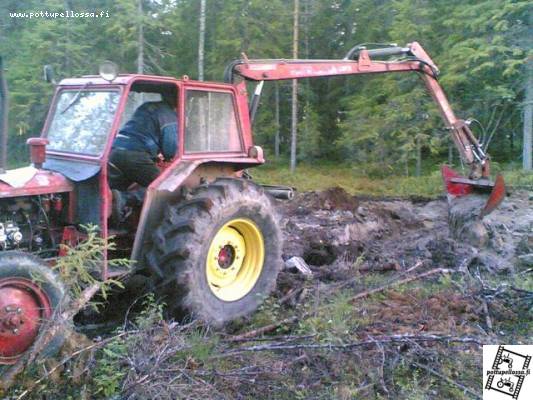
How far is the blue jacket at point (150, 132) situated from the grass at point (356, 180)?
12.2 meters

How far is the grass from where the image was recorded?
18.3m

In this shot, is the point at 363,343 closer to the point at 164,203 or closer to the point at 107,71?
the point at 164,203

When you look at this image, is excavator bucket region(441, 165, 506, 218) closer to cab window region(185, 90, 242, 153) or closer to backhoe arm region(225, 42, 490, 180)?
backhoe arm region(225, 42, 490, 180)

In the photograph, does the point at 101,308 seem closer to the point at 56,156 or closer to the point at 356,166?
the point at 56,156

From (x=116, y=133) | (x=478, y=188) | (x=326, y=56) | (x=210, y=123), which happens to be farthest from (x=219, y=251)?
(x=326, y=56)

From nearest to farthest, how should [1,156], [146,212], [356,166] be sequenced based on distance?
[1,156] → [146,212] → [356,166]

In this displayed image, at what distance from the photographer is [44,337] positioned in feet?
12.9

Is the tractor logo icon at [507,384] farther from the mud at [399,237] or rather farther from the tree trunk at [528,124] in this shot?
the tree trunk at [528,124]

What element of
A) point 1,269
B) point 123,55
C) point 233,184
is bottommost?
point 1,269

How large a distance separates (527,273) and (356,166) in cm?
1699

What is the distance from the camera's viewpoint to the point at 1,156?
443cm

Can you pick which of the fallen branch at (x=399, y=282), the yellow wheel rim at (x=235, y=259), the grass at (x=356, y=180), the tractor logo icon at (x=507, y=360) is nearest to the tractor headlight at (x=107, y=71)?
the yellow wheel rim at (x=235, y=259)

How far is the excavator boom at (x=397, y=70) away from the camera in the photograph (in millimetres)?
6643

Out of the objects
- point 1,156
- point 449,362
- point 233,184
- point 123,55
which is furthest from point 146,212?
point 123,55
